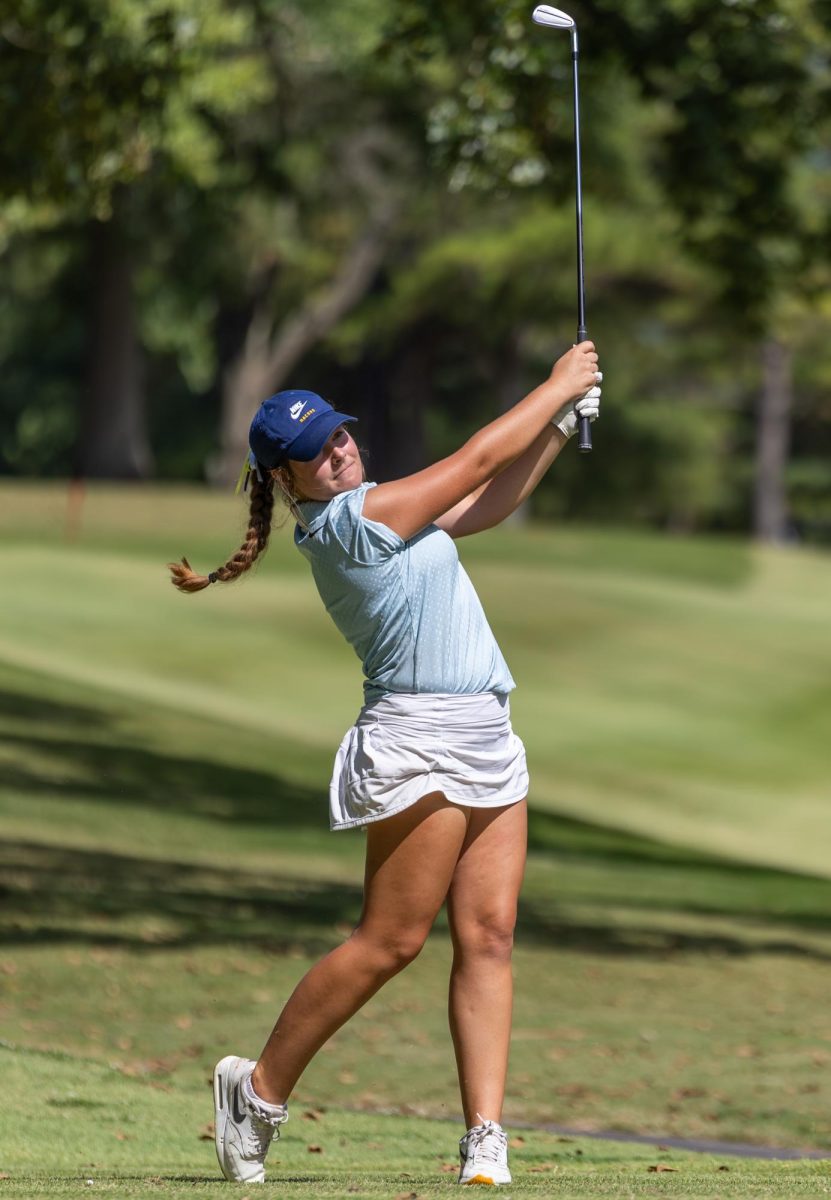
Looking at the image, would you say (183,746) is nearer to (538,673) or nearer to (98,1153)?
(538,673)

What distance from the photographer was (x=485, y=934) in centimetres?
504

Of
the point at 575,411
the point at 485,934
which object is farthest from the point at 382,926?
the point at 575,411

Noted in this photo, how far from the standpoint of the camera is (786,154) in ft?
48.1

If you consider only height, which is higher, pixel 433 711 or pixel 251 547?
pixel 251 547

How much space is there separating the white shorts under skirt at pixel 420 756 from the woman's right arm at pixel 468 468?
435 mm

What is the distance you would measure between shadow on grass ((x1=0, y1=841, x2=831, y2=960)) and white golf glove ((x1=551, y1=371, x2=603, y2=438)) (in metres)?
5.27

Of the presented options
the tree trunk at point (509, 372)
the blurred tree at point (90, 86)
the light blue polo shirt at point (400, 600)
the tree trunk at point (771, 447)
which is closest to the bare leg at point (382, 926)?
the light blue polo shirt at point (400, 600)

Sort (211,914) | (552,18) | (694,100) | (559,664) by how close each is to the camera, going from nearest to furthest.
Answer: (552,18) < (211,914) < (694,100) < (559,664)

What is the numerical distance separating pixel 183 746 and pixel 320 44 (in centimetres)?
1796

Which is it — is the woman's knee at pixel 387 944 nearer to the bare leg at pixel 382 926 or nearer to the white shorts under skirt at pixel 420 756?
the bare leg at pixel 382 926

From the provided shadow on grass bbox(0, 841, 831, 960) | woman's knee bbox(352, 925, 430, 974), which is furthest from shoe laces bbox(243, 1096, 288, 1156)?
shadow on grass bbox(0, 841, 831, 960)

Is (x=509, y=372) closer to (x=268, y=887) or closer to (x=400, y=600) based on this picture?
(x=268, y=887)

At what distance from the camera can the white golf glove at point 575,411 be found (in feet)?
16.7

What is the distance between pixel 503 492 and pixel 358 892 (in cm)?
683
